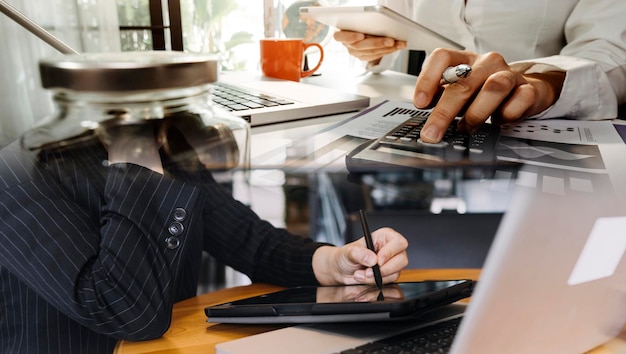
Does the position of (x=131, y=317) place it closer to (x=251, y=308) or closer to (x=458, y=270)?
(x=251, y=308)

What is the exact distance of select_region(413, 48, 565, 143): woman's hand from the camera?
234 millimetres

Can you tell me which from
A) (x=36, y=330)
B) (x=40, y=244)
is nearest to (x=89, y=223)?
(x=40, y=244)

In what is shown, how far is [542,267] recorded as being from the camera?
103mm

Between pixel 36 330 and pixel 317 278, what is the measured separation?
18 cm

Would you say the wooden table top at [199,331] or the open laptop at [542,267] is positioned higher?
the open laptop at [542,267]

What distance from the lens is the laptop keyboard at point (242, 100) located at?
38cm

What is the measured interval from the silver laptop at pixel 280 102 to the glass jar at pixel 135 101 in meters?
0.19

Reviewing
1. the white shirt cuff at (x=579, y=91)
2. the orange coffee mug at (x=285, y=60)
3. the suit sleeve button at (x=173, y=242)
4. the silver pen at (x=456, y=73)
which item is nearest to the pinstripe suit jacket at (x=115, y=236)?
the suit sleeve button at (x=173, y=242)

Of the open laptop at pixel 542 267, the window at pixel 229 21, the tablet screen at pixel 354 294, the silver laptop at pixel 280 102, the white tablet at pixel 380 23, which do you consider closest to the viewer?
the open laptop at pixel 542 267

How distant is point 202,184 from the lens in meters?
0.17

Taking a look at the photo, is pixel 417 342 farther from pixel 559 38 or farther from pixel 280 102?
pixel 559 38

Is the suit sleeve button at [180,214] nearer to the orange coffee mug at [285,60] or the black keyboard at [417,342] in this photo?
the black keyboard at [417,342]

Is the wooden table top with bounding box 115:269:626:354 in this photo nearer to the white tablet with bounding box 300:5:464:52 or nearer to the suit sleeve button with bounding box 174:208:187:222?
the suit sleeve button with bounding box 174:208:187:222

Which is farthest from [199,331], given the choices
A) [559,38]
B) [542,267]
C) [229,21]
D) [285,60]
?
[229,21]
